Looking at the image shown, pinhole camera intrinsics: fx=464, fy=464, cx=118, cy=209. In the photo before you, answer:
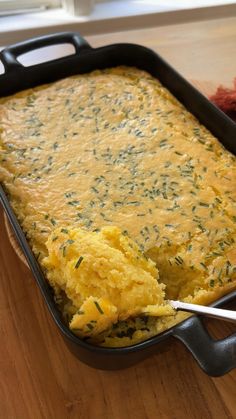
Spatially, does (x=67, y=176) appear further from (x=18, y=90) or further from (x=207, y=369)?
(x=207, y=369)

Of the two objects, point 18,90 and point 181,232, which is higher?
point 18,90

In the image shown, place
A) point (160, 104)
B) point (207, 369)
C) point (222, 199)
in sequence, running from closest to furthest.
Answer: point (207, 369)
point (222, 199)
point (160, 104)

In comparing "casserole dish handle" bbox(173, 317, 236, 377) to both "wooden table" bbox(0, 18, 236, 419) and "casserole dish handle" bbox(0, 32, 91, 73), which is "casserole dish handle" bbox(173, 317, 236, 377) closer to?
"wooden table" bbox(0, 18, 236, 419)

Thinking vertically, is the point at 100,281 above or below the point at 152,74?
below

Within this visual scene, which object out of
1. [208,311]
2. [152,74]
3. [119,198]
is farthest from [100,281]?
[152,74]

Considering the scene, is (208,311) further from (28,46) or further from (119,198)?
(28,46)

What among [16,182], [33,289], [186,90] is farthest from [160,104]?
[33,289]

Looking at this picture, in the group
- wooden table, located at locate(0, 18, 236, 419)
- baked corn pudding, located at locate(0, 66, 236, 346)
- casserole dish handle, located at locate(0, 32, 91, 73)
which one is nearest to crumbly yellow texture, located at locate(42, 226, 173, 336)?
baked corn pudding, located at locate(0, 66, 236, 346)

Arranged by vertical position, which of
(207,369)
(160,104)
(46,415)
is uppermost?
(160,104)
